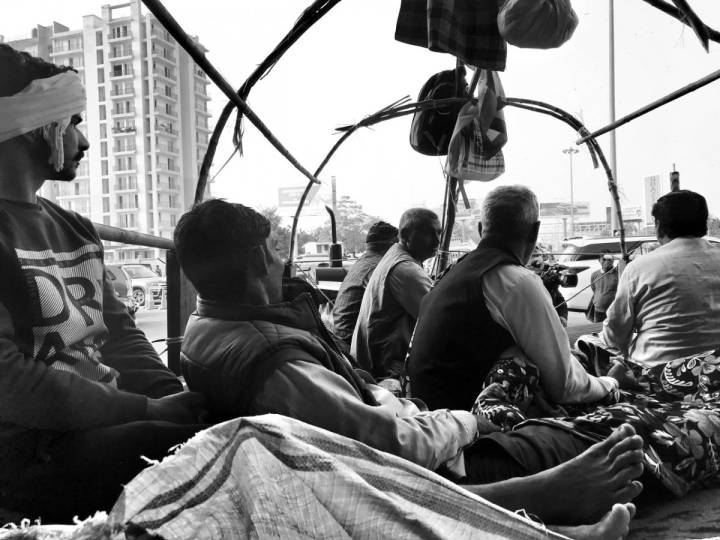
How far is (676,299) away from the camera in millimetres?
2779

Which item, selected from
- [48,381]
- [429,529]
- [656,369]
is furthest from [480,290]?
[48,381]

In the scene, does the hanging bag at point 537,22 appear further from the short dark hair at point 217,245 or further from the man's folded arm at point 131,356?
the man's folded arm at point 131,356

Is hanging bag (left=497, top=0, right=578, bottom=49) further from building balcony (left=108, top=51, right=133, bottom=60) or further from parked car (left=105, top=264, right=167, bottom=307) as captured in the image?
parked car (left=105, top=264, right=167, bottom=307)

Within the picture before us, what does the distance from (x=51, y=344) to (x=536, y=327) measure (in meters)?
1.44

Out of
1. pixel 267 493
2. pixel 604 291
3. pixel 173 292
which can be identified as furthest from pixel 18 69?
pixel 604 291

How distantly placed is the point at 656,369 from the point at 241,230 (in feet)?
6.70

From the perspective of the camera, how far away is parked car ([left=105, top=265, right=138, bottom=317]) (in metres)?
1.54

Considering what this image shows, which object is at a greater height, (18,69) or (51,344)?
(18,69)

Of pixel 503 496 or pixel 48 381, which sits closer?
pixel 48 381

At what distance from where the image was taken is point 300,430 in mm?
1170

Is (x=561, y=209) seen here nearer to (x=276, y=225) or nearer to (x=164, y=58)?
(x=276, y=225)

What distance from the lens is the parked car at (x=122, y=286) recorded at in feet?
5.05

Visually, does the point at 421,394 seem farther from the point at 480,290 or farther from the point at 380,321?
the point at 380,321

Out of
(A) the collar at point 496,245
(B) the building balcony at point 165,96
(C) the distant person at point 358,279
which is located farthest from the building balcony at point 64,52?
(C) the distant person at point 358,279
